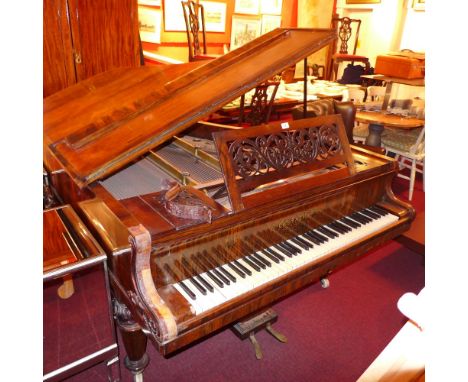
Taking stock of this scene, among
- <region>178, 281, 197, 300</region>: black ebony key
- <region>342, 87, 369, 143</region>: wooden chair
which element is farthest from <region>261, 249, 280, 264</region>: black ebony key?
<region>342, 87, 369, 143</region>: wooden chair

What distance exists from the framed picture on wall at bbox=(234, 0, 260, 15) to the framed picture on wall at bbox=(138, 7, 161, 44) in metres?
1.90

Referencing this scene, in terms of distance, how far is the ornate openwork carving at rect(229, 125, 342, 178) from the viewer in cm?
173

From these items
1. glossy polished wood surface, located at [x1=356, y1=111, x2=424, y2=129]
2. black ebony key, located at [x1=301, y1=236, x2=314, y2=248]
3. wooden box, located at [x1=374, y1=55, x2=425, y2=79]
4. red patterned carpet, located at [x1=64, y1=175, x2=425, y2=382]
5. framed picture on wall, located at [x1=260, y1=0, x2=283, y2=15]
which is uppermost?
framed picture on wall, located at [x1=260, y1=0, x2=283, y2=15]

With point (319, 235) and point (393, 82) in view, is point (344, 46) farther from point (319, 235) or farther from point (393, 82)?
point (319, 235)

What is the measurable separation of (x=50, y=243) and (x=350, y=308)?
2249 mm

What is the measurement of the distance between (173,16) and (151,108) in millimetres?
5861

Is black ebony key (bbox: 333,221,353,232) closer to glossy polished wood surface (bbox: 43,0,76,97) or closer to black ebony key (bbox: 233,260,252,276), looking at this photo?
black ebony key (bbox: 233,260,252,276)

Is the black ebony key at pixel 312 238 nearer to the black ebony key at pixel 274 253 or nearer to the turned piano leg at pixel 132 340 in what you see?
the black ebony key at pixel 274 253

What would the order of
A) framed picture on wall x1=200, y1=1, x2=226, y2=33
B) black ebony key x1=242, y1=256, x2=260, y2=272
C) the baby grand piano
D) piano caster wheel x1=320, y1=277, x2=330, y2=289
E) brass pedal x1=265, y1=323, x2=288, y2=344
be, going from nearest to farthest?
the baby grand piano < black ebony key x1=242, y1=256, x2=260, y2=272 < brass pedal x1=265, y1=323, x2=288, y2=344 < piano caster wheel x1=320, y1=277, x2=330, y2=289 < framed picture on wall x1=200, y1=1, x2=226, y2=33

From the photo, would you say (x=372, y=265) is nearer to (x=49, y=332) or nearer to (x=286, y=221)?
(x=286, y=221)

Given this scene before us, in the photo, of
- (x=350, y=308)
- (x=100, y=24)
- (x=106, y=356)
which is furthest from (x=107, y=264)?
(x=100, y=24)

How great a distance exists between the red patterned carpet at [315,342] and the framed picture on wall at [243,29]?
6.38 m

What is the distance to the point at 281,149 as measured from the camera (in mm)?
1850

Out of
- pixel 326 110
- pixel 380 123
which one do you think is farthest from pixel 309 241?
pixel 380 123
